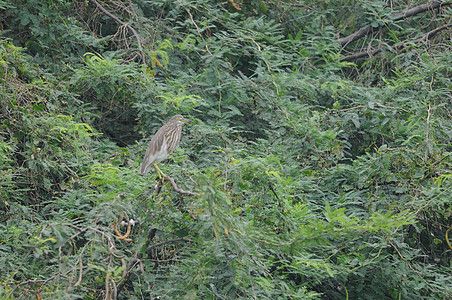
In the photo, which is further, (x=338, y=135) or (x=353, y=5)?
(x=353, y=5)

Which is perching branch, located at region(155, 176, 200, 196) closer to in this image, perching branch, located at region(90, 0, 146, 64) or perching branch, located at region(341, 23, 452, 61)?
perching branch, located at region(90, 0, 146, 64)

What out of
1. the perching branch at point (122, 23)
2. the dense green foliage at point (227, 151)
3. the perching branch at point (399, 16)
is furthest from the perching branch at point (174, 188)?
the perching branch at point (399, 16)

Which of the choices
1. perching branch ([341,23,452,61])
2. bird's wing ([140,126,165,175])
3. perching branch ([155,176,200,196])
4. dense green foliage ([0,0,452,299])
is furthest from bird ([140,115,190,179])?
perching branch ([341,23,452,61])

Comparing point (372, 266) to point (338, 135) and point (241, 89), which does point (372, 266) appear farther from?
point (241, 89)

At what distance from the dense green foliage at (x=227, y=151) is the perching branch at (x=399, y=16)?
6cm

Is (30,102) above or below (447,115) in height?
above

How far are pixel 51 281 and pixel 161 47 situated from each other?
12.4 ft

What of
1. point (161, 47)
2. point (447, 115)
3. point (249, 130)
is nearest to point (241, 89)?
point (249, 130)

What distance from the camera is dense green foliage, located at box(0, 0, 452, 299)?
13.2 ft

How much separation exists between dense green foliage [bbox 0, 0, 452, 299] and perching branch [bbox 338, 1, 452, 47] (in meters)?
0.06

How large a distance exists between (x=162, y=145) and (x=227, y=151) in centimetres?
83

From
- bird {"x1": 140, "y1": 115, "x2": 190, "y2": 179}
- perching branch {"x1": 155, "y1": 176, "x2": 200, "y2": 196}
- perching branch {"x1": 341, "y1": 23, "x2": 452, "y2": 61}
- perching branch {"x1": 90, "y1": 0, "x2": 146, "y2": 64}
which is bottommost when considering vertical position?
perching branch {"x1": 341, "y1": 23, "x2": 452, "y2": 61}

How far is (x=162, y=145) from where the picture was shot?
5156 millimetres

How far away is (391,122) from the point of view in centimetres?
630
